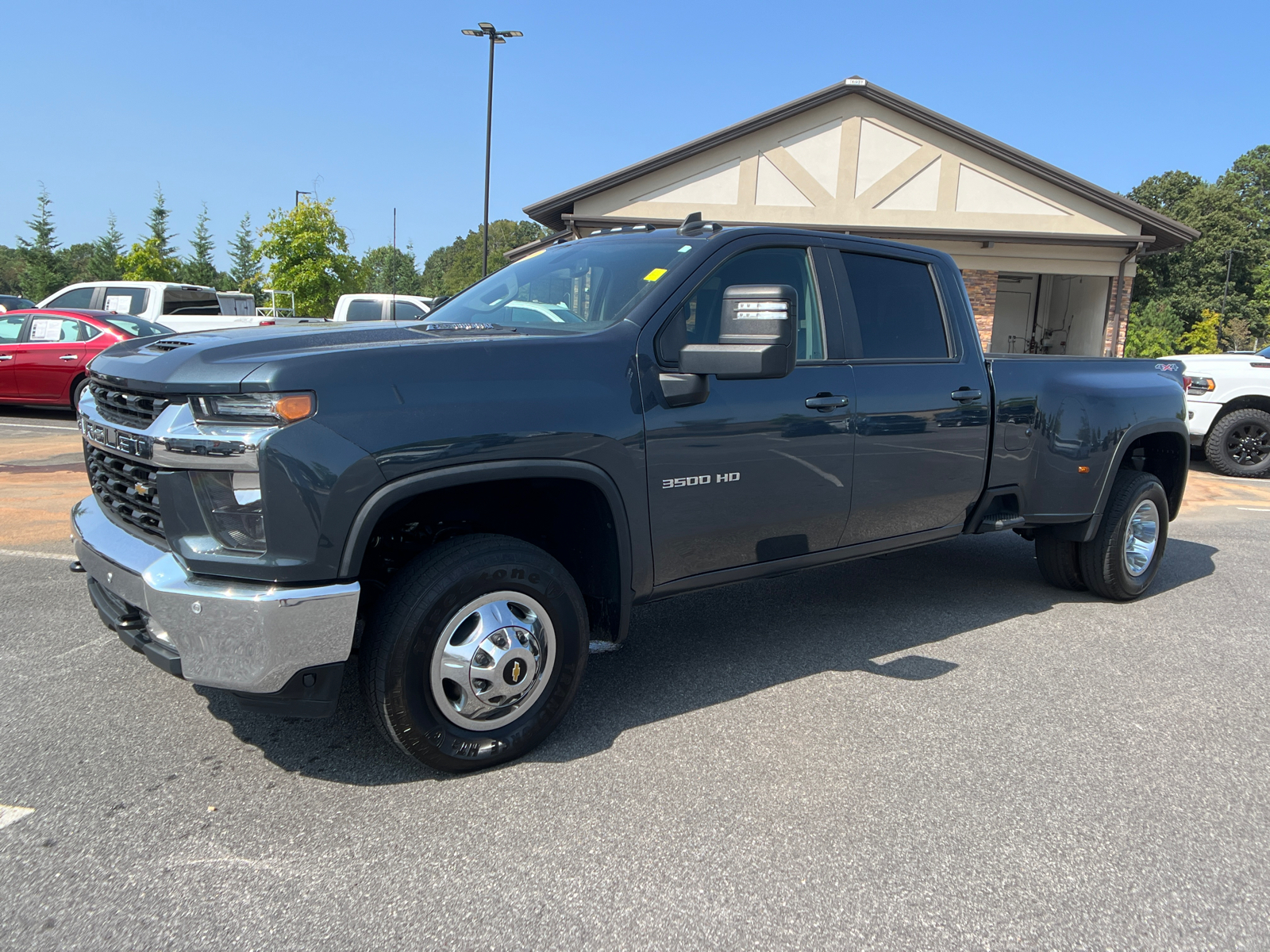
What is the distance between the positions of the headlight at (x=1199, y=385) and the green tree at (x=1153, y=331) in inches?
1442

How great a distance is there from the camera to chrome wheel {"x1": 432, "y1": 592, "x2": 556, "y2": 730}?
297 centimetres

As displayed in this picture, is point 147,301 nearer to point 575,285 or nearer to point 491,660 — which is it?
point 575,285

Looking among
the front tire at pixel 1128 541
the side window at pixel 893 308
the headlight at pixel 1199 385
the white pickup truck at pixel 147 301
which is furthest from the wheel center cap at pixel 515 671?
the white pickup truck at pixel 147 301

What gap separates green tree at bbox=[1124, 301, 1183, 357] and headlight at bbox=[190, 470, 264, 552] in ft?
158

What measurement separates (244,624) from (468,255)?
130m

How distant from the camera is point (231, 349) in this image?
2828mm

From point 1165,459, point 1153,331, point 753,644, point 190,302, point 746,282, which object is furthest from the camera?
point 1153,331

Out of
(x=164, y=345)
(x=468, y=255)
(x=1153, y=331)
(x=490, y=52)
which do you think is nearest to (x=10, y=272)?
(x=468, y=255)

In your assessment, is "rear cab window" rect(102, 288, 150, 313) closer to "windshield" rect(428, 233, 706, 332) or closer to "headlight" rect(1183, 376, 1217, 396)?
"windshield" rect(428, 233, 706, 332)

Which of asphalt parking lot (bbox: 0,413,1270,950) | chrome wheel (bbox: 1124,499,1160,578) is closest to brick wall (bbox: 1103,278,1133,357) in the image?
chrome wheel (bbox: 1124,499,1160,578)

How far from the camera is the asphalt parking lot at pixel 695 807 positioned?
2398 millimetres

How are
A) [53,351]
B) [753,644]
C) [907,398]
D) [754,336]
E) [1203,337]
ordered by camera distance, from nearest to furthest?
[754,336] → [907,398] → [753,644] → [53,351] → [1203,337]

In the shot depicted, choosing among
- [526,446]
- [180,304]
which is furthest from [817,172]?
[526,446]

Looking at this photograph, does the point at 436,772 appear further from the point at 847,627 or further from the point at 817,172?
the point at 817,172
